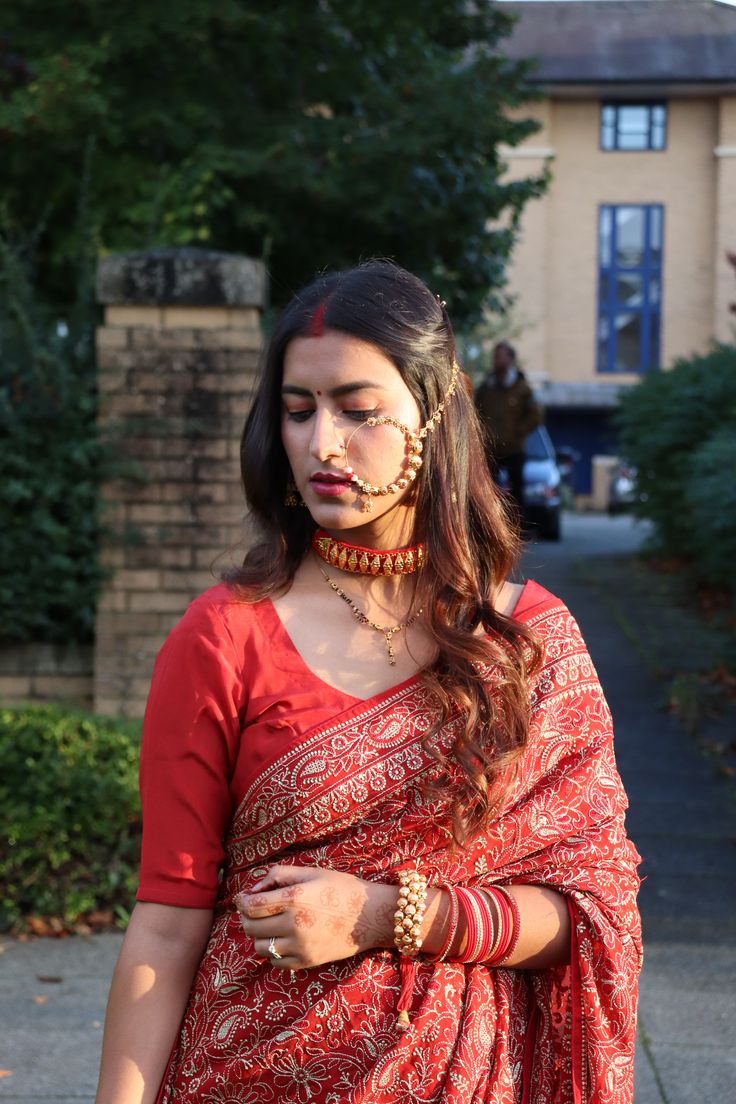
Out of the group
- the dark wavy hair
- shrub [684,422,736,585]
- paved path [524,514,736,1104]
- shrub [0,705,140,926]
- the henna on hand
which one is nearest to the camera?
the henna on hand

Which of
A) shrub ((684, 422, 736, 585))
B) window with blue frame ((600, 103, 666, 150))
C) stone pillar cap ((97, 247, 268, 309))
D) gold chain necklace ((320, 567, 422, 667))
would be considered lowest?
shrub ((684, 422, 736, 585))

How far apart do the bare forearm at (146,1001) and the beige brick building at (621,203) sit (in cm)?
3538

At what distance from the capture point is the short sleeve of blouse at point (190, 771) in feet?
6.02

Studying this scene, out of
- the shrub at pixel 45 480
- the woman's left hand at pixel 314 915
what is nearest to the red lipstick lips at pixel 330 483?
the woman's left hand at pixel 314 915

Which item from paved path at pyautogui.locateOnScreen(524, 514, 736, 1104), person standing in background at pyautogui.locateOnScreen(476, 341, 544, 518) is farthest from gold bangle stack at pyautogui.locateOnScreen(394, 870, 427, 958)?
person standing in background at pyautogui.locateOnScreen(476, 341, 544, 518)

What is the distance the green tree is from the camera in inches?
344

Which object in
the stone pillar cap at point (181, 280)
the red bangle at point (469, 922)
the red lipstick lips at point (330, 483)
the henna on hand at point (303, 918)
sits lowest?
the red bangle at point (469, 922)

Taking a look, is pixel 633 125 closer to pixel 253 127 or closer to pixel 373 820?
pixel 253 127

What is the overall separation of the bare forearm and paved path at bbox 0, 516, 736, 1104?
1.03 meters

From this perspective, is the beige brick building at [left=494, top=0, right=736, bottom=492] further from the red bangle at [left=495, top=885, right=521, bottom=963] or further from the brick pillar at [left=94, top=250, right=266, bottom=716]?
the red bangle at [left=495, top=885, right=521, bottom=963]

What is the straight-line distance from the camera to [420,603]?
2008 mm

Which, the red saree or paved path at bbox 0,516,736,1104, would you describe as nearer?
the red saree

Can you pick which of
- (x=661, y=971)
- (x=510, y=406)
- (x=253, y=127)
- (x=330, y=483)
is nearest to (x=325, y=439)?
(x=330, y=483)

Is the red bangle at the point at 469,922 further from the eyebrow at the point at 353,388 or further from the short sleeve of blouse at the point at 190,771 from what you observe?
the eyebrow at the point at 353,388
